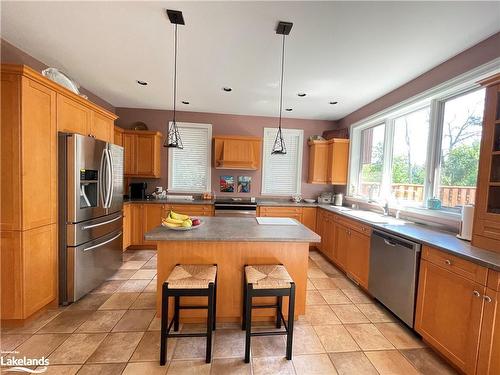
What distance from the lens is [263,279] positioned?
5.80 ft

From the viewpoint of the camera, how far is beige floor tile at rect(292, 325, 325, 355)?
1850mm

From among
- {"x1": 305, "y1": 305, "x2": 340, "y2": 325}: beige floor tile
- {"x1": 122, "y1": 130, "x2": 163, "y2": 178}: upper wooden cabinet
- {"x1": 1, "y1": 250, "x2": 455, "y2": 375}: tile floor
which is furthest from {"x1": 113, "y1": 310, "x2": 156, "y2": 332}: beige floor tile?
{"x1": 122, "y1": 130, "x2": 163, "y2": 178}: upper wooden cabinet

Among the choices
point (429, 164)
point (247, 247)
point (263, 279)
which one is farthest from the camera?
point (429, 164)

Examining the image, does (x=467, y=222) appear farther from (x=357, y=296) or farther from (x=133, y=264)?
(x=133, y=264)

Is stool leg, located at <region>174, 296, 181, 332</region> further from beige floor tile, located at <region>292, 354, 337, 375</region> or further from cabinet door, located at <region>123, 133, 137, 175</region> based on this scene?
cabinet door, located at <region>123, 133, 137, 175</region>

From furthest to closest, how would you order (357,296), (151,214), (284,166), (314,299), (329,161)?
1. (284,166)
2. (329,161)
3. (151,214)
4. (357,296)
5. (314,299)

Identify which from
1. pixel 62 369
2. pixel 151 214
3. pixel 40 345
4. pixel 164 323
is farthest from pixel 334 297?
pixel 151 214

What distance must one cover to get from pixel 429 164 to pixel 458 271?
Result: 1.54 metres

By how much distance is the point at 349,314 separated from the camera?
237cm

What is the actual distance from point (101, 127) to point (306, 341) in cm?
345

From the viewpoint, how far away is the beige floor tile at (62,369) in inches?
61.9

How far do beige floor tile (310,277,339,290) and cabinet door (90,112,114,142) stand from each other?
139 inches

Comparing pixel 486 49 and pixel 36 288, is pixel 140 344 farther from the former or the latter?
pixel 486 49

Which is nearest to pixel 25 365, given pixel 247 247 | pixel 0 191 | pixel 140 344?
pixel 140 344
